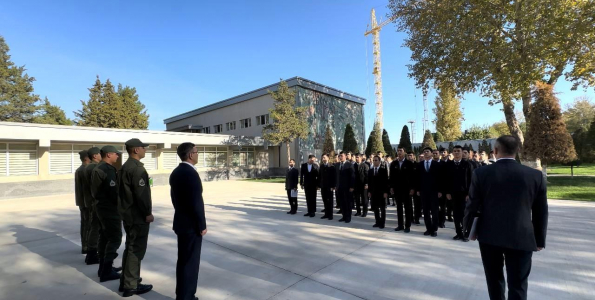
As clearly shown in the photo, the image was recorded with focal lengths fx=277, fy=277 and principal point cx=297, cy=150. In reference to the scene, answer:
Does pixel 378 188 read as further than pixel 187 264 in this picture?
Yes

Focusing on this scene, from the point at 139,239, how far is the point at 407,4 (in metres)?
19.2

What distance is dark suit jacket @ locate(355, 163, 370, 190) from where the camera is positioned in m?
8.41

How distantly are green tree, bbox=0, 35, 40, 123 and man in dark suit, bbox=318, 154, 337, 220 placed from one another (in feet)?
144

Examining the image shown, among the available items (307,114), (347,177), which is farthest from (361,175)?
(307,114)

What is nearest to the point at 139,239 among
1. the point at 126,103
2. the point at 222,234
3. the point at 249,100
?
the point at 222,234

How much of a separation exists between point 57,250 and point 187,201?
4.35 meters

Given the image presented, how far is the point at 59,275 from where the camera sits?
421 cm

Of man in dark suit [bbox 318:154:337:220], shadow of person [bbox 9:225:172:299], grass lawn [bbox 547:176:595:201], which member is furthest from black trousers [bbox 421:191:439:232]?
grass lawn [bbox 547:176:595:201]

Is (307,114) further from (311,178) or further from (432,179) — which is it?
(432,179)

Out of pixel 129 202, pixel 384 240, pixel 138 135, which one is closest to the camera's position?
pixel 129 202

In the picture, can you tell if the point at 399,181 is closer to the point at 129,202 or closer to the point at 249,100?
the point at 129,202

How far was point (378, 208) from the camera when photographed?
694cm

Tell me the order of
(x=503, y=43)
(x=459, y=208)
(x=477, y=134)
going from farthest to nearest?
(x=477, y=134) → (x=503, y=43) → (x=459, y=208)

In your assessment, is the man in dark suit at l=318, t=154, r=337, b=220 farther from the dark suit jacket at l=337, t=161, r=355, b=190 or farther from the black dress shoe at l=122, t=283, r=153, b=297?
the black dress shoe at l=122, t=283, r=153, b=297
